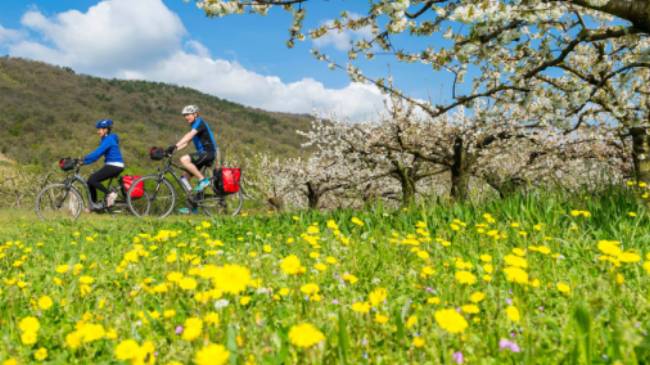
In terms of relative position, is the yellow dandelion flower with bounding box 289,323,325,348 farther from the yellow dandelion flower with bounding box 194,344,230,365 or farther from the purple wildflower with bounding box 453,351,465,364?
the purple wildflower with bounding box 453,351,465,364

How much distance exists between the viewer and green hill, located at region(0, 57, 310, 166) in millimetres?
45219

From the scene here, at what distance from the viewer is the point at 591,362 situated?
1467 mm

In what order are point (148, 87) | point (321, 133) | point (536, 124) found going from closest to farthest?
point (536, 124) → point (321, 133) → point (148, 87)

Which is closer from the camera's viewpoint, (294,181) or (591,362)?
(591,362)

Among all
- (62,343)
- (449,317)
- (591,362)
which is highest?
(449,317)

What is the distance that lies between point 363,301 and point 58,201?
27.3 feet

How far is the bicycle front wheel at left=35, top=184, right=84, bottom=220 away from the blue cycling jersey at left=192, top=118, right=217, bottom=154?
8.00ft

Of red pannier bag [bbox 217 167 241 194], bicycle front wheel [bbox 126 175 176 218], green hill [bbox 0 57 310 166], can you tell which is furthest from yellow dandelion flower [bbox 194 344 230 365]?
green hill [bbox 0 57 310 166]

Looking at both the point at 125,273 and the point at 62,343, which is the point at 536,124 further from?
the point at 62,343

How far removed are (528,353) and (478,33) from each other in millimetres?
3963

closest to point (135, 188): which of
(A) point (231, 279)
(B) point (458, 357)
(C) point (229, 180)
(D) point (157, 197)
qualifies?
(D) point (157, 197)

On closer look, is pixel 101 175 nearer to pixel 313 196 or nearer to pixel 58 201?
pixel 58 201

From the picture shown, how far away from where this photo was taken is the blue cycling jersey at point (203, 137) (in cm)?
850

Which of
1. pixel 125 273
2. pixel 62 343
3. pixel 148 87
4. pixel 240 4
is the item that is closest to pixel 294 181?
pixel 240 4
